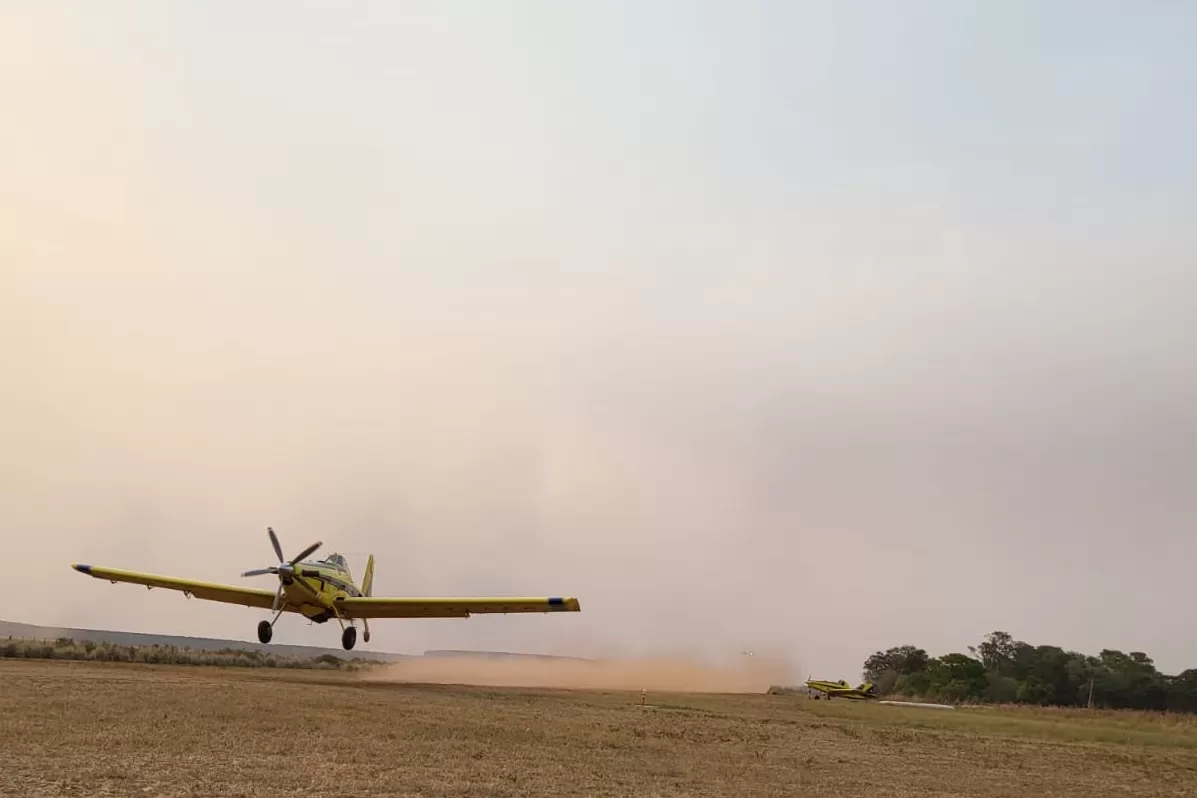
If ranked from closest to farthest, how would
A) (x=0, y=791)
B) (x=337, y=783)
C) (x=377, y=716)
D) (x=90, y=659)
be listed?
(x=0, y=791), (x=337, y=783), (x=377, y=716), (x=90, y=659)

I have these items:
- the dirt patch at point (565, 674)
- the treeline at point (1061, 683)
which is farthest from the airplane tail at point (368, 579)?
the treeline at point (1061, 683)

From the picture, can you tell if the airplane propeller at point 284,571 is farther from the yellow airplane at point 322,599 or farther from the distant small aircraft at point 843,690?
the distant small aircraft at point 843,690

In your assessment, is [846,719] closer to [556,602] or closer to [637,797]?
[556,602]

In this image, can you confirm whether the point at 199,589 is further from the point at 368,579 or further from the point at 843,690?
the point at 843,690

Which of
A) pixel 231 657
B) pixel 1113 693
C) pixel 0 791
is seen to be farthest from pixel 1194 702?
pixel 0 791

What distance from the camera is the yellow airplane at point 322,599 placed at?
4200cm

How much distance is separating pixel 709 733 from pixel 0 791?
874 inches

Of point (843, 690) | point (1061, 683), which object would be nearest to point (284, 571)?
point (843, 690)

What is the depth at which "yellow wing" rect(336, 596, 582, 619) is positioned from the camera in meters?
40.2

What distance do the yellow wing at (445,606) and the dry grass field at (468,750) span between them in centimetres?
452

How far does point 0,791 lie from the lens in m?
12.8

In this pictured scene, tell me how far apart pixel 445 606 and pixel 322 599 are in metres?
6.52

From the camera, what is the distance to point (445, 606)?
44812mm

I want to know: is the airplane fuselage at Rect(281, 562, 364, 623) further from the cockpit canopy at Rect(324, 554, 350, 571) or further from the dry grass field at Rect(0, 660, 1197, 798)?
the dry grass field at Rect(0, 660, 1197, 798)
